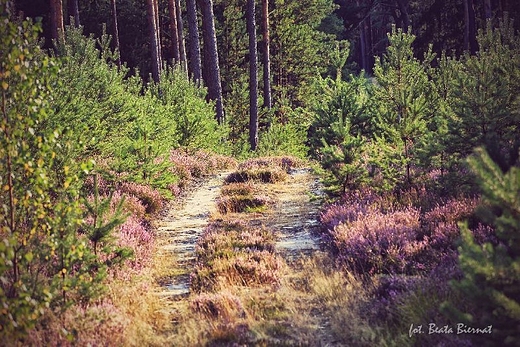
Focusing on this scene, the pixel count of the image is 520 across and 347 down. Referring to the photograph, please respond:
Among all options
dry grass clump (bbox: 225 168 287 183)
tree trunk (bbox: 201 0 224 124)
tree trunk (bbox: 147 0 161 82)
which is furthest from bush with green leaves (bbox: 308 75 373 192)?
tree trunk (bbox: 147 0 161 82)

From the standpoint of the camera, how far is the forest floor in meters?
5.82

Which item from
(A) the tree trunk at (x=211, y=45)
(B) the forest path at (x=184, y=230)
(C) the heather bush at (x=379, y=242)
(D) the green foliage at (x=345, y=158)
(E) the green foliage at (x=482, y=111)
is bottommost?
(B) the forest path at (x=184, y=230)

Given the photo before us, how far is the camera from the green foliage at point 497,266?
12.6ft

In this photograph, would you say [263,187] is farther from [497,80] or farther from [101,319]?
[101,319]

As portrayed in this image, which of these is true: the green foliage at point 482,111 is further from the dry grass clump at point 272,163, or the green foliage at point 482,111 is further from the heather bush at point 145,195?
the dry grass clump at point 272,163

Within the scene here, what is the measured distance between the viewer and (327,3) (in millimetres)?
40844

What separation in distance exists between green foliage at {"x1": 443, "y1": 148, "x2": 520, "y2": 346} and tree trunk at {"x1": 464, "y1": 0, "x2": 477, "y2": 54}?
26095 mm

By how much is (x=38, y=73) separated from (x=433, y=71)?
1156cm

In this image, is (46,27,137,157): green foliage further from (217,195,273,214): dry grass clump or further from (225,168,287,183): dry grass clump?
(225,168,287,183): dry grass clump

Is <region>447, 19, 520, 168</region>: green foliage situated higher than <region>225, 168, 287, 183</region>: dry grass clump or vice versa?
<region>447, 19, 520, 168</region>: green foliage

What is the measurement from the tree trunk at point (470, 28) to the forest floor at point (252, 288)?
806 inches

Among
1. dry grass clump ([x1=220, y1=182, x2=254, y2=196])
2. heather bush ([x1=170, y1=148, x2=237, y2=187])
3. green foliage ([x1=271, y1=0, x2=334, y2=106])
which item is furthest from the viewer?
green foliage ([x1=271, y1=0, x2=334, y2=106])

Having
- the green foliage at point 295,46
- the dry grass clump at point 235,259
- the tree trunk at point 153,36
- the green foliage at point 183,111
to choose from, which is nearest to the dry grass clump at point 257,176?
the green foliage at point 183,111

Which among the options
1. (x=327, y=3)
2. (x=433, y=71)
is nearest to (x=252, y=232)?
(x=433, y=71)
